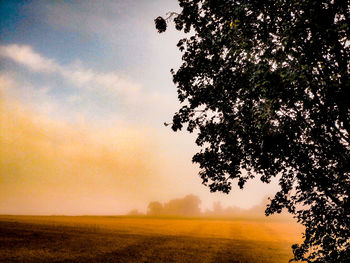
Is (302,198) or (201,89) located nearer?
(302,198)

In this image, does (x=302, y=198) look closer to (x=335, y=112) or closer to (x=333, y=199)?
(x=333, y=199)

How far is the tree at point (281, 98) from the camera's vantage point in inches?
268

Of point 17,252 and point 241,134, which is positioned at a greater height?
point 241,134

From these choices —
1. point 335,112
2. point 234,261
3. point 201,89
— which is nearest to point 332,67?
point 335,112

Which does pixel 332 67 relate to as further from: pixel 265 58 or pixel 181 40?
pixel 181 40

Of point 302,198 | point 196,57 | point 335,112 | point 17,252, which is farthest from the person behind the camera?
point 17,252

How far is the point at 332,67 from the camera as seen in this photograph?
7.18 metres

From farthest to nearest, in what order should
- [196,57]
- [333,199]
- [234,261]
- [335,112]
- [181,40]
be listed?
[234,261] → [181,40] → [196,57] → [333,199] → [335,112]

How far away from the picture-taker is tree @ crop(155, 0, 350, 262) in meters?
6.80

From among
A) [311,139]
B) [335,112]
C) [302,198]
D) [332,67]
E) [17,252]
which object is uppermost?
[332,67]

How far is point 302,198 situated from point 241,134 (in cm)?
396

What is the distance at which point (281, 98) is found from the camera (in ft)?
23.7

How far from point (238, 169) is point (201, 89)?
4248 millimetres

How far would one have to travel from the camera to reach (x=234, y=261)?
2117 centimetres
